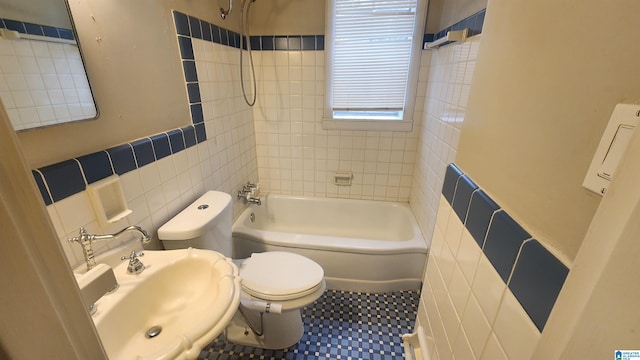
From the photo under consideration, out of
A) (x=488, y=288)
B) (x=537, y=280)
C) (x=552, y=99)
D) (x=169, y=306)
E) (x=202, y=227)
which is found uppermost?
(x=552, y=99)

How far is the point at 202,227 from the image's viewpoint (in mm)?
1125

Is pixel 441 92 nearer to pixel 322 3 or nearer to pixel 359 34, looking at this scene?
Answer: pixel 359 34

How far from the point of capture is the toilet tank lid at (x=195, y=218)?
108 centimetres

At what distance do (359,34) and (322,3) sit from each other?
1.09ft

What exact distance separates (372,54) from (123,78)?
5.14 ft

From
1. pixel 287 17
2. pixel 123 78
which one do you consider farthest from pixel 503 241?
pixel 287 17

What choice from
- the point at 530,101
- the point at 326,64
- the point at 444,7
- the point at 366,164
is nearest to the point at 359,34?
the point at 326,64

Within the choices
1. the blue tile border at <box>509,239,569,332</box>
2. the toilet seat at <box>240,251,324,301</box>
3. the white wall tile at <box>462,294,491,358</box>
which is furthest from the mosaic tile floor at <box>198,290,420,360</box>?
the blue tile border at <box>509,239,569,332</box>

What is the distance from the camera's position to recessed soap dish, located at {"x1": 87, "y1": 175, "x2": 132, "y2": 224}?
84 centimetres

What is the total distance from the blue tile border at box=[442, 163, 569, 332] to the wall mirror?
1104 millimetres

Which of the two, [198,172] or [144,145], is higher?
[144,145]

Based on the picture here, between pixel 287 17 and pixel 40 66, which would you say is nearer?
pixel 40 66

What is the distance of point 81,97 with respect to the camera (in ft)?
2.67

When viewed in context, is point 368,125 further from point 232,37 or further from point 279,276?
point 279,276
